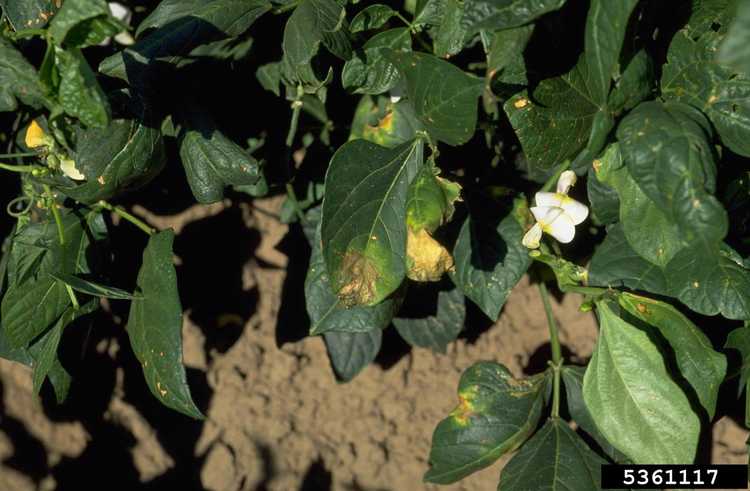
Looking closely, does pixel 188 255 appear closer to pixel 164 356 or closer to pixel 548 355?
pixel 164 356

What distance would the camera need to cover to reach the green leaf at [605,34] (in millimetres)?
838

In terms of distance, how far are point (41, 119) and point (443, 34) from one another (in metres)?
0.73

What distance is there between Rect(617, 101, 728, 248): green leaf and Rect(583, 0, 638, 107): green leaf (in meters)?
0.09

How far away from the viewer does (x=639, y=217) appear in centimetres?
112

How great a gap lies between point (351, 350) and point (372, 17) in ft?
2.25

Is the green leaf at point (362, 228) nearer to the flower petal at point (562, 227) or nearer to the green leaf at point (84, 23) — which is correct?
the flower petal at point (562, 227)

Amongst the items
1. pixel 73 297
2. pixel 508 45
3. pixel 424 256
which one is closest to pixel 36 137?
pixel 73 297

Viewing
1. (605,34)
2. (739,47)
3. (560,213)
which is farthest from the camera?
(560,213)

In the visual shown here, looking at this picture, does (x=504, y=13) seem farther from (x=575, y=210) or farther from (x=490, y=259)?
(x=490, y=259)

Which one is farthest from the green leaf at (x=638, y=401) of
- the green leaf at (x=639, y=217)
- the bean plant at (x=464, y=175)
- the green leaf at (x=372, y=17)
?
the green leaf at (x=372, y=17)

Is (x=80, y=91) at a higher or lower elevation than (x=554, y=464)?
higher

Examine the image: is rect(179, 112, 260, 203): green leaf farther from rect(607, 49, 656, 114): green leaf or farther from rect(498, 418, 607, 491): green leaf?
rect(498, 418, 607, 491): green leaf

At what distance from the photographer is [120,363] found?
177 centimetres

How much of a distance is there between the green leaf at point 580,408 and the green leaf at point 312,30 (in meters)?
0.73
